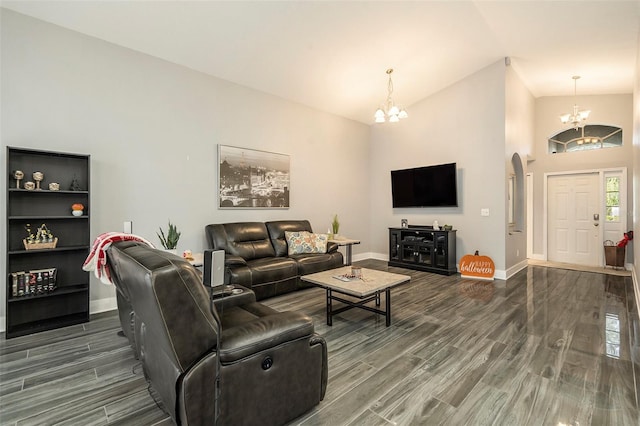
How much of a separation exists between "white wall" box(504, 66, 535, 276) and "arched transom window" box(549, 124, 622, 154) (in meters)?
0.60

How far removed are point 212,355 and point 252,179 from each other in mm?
3876

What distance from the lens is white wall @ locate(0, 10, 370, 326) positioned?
308cm

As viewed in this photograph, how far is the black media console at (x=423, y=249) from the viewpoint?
216 inches

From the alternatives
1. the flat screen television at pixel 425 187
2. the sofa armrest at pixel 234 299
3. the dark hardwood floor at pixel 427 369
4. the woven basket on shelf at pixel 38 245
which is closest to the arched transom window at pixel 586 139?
the flat screen television at pixel 425 187

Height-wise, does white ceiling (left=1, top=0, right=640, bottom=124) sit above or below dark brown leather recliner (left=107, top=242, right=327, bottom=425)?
above

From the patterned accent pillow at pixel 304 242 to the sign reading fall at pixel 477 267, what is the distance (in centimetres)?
263

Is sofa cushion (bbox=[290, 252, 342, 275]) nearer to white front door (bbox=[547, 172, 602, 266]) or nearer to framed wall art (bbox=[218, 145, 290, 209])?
framed wall art (bbox=[218, 145, 290, 209])

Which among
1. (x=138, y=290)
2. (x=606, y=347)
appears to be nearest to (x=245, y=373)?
(x=138, y=290)

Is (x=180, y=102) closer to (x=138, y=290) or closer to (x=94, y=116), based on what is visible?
(x=94, y=116)

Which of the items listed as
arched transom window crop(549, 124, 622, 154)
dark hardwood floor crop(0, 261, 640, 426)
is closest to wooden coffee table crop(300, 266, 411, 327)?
dark hardwood floor crop(0, 261, 640, 426)

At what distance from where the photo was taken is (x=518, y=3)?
3633 mm

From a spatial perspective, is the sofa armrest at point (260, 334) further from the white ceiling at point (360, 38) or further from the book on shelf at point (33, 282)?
the white ceiling at point (360, 38)

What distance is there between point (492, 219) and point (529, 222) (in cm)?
262

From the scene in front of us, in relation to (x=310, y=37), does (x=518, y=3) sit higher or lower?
higher
